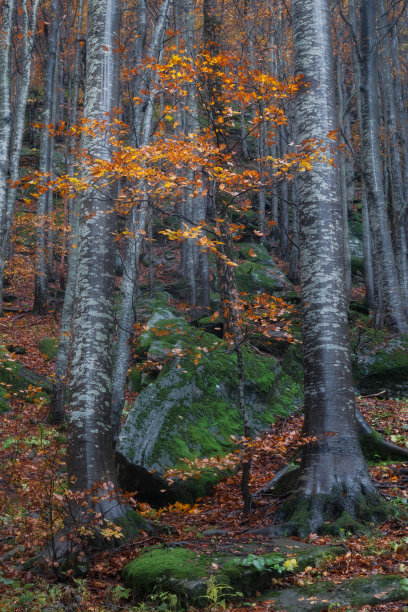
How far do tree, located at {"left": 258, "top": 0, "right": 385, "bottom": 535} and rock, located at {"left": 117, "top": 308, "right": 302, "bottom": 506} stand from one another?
3.90ft

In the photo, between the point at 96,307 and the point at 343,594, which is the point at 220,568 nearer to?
the point at 343,594

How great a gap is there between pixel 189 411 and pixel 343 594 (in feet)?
14.1

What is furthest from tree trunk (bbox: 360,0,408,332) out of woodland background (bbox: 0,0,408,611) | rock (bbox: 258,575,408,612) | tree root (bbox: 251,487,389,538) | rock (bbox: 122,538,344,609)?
rock (bbox: 258,575,408,612)

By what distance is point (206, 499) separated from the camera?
5984 mm

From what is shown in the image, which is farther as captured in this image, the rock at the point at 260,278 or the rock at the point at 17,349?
the rock at the point at 260,278

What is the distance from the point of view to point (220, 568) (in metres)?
3.34

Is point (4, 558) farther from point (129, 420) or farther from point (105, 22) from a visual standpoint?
point (105, 22)

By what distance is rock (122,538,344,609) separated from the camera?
3168mm

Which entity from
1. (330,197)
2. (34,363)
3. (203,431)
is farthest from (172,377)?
(34,363)

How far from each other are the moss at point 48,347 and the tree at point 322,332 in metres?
9.45

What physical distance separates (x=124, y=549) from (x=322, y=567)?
1.95 m

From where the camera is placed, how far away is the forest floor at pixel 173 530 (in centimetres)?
336

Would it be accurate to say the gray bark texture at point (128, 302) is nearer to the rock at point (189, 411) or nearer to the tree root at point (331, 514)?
the rock at point (189, 411)

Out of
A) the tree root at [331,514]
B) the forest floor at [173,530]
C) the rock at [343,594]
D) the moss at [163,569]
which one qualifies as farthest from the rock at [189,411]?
the rock at [343,594]
